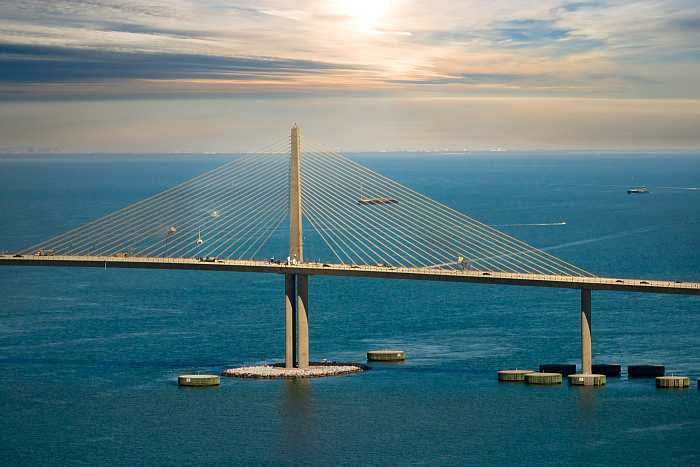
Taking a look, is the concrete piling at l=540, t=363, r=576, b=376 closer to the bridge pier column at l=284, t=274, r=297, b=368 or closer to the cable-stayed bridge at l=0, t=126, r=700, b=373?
the cable-stayed bridge at l=0, t=126, r=700, b=373

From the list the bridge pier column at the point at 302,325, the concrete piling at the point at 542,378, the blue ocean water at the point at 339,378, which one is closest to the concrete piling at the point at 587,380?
the concrete piling at the point at 542,378

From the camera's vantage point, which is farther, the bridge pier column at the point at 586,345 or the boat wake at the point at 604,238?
the boat wake at the point at 604,238

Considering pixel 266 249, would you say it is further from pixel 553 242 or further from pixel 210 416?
pixel 210 416

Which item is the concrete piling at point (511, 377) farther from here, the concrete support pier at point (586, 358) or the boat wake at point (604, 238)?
the boat wake at point (604, 238)

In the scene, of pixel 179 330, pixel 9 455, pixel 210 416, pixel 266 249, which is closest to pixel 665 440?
pixel 210 416

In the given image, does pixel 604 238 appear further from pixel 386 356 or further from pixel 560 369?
pixel 560 369

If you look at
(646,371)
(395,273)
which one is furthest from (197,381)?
(646,371)

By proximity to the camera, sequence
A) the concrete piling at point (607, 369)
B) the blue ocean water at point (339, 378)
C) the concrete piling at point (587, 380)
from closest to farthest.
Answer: the blue ocean water at point (339, 378), the concrete piling at point (587, 380), the concrete piling at point (607, 369)
